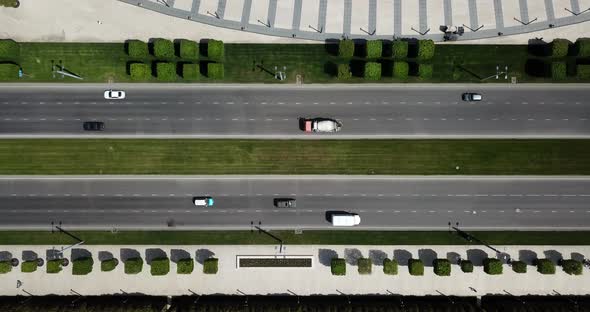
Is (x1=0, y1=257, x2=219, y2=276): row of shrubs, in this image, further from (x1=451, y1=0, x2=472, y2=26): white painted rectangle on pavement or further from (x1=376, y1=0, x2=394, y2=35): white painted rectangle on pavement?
(x1=451, y1=0, x2=472, y2=26): white painted rectangle on pavement

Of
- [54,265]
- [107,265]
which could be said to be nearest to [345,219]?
[107,265]

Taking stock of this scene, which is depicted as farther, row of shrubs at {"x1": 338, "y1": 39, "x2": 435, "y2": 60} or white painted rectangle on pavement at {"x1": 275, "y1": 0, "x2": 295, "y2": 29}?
white painted rectangle on pavement at {"x1": 275, "y1": 0, "x2": 295, "y2": 29}

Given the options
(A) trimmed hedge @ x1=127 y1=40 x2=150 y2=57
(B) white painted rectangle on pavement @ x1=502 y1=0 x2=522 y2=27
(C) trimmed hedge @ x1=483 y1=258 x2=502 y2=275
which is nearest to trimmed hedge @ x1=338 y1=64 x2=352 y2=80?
(B) white painted rectangle on pavement @ x1=502 y1=0 x2=522 y2=27

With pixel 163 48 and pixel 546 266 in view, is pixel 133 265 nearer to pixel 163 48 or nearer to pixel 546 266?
pixel 163 48

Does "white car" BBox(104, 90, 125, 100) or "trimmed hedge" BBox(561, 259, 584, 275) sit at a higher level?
"white car" BBox(104, 90, 125, 100)

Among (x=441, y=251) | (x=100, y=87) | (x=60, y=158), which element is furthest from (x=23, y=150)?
(x=441, y=251)

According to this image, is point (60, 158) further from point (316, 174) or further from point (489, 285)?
point (489, 285)
